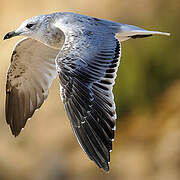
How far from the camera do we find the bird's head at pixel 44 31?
20.9 feet

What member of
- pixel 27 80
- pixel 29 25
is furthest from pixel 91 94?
pixel 27 80

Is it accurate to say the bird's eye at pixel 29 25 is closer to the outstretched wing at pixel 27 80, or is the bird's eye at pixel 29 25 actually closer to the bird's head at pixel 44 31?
the bird's head at pixel 44 31

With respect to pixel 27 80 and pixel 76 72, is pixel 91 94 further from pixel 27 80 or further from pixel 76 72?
pixel 27 80

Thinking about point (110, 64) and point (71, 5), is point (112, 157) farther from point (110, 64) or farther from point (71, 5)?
point (110, 64)

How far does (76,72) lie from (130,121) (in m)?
3.99

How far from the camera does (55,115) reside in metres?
9.80

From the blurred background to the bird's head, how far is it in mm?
2939

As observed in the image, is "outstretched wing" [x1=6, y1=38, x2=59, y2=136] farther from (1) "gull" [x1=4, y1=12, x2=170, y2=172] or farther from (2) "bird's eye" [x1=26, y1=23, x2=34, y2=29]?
(2) "bird's eye" [x1=26, y1=23, x2=34, y2=29]

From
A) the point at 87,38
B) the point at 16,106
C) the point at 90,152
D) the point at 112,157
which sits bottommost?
the point at 112,157

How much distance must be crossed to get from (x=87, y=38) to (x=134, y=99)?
3685mm

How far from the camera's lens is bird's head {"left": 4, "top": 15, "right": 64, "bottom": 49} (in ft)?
20.9

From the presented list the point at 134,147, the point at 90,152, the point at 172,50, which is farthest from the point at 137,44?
the point at 90,152

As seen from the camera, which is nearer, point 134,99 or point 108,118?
point 108,118

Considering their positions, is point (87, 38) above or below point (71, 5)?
above
